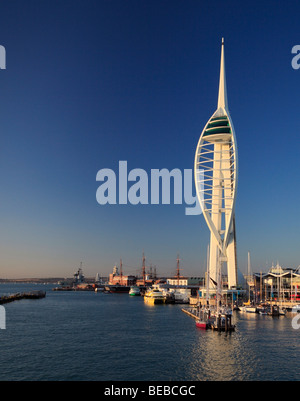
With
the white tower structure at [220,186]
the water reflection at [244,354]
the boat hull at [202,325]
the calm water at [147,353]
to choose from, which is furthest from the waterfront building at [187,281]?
the water reflection at [244,354]

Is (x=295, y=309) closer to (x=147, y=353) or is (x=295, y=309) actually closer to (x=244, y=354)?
(x=244, y=354)

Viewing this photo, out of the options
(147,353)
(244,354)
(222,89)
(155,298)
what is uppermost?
(222,89)

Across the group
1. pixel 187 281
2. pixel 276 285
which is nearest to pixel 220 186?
pixel 276 285

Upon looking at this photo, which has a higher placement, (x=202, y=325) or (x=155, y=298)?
(x=202, y=325)

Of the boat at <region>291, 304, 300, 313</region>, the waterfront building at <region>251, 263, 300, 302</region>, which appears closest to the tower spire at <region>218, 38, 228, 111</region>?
the waterfront building at <region>251, 263, 300, 302</region>

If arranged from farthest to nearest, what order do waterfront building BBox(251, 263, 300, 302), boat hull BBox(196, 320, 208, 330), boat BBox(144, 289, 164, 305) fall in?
boat BBox(144, 289, 164, 305), waterfront building BBox(251, 263, 300, 302), boat hull BBox(196, 320, 208, 330)

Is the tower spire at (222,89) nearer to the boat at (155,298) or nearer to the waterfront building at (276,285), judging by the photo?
the waterfront building at (276,285)

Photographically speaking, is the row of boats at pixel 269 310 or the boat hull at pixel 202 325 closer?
the boat hull at pixel 202 325

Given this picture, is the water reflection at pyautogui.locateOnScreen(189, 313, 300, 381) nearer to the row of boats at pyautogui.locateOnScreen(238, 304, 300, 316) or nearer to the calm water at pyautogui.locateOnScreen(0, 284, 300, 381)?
the calm water at pyautogui.locateOnScreen(0, 284, 300, 381)

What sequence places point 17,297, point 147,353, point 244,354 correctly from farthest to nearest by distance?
point 17,297, point 147,353, point 244,354

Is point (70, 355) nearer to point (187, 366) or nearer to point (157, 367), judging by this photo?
point (157, 367)
